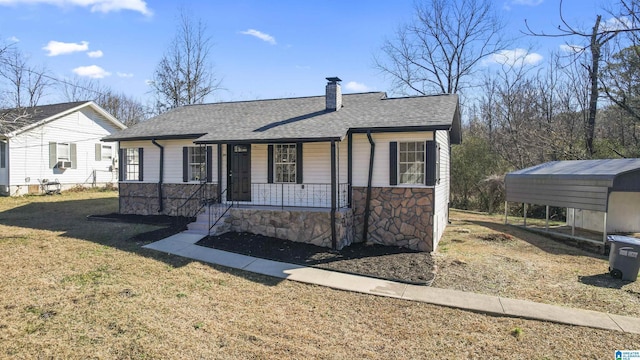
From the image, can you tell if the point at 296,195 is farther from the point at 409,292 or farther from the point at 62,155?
the point at 62,155

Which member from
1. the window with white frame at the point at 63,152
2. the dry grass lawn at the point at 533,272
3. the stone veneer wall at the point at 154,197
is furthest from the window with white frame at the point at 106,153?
the dry grass lawn at the point at 533,272

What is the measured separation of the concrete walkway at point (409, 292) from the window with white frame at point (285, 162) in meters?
3.25

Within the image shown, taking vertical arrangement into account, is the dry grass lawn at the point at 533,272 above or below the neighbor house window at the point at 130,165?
below

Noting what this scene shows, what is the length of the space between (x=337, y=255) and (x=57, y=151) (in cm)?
1935

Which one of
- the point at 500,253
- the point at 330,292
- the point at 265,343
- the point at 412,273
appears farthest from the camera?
the point at 500,253

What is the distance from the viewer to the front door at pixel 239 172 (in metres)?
11.6

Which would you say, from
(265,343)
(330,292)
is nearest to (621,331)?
(330,292)

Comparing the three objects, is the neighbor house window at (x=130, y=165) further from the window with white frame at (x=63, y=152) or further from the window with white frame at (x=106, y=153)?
the window with white frame at (x=106, y=153)

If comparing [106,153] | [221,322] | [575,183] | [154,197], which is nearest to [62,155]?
[106,153]

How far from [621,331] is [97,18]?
691 inches

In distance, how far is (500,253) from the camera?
9555 mm

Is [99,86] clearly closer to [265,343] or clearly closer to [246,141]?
[246,141]

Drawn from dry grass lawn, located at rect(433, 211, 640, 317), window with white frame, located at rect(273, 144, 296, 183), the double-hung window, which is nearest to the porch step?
window with white frame, located at rect(273, 144, 296, 183)

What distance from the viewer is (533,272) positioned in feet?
26.0
